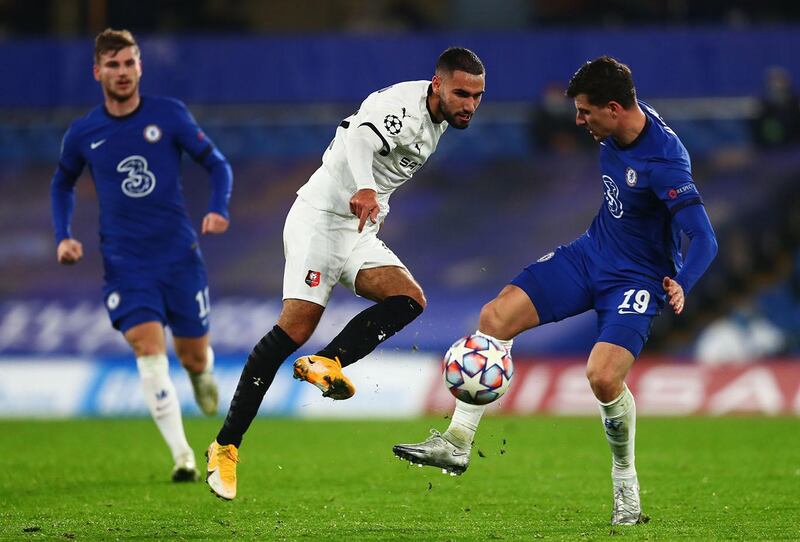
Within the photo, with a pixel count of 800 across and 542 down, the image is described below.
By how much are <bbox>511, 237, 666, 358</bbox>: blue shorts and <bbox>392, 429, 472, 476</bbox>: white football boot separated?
86 cm

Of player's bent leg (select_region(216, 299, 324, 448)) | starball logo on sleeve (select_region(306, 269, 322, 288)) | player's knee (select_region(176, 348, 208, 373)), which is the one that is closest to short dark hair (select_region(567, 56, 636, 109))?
starball logo on sleeve (select_region(306, 269, 322, 288))

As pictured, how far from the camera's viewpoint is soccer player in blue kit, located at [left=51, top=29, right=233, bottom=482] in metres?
9.38

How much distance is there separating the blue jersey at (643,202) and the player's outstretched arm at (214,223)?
241 centimetres

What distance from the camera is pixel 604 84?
7.36 m

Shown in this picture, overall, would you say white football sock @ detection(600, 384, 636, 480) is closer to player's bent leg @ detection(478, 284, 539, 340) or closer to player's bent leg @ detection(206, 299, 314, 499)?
player's bent leg @ detection(478, 284, 539, 340)

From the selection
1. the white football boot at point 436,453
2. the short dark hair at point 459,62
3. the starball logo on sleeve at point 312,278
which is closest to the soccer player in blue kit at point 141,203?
the starball logo on sleeve at point 312,278

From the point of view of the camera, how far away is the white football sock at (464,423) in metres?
7.54

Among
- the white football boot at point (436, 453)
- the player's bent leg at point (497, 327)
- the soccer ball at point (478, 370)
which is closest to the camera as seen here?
the white football boot at point (436, 453)

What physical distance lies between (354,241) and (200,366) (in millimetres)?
2597

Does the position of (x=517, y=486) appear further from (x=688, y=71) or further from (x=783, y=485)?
(x=688, y=71)

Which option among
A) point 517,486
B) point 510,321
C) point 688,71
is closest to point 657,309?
point 510,321

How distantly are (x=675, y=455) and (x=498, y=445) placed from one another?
7.08 ft

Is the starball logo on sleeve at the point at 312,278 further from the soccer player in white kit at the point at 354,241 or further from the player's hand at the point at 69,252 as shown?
the player's hand at the point at 69,252

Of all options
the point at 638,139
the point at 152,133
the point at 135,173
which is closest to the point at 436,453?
the point at 638,139
